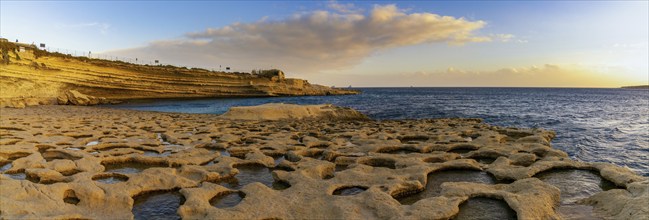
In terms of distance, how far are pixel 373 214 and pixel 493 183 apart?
15.3ft

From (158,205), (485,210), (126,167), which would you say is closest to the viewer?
(485,210)

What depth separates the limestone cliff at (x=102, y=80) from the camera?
157 ft

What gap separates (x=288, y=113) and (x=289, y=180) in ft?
70.6

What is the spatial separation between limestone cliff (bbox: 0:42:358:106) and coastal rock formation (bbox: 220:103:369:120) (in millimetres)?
25818

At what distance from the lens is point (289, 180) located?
380 inches

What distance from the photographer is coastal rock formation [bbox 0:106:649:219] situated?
732 cm

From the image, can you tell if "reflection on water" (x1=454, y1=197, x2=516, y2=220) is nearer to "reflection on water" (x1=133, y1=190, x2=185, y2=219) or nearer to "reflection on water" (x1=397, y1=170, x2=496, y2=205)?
"reflection on water" (x1=397, y1=170, x2=496, y2=205)

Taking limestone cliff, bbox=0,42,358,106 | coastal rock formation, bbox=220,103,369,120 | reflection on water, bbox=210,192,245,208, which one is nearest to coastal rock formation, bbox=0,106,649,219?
reflection on water, bbox=210,192,245,208

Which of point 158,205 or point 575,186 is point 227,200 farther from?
point 575,186

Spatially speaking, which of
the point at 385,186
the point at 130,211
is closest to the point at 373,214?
the point at 385,186

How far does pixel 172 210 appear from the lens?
7727mm

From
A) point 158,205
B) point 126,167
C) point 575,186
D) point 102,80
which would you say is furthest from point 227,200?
point 102,80

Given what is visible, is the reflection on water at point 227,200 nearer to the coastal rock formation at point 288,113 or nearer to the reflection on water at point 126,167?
the reflection on water at point 126,167

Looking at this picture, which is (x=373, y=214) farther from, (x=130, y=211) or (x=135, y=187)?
(x=135, y=187)
